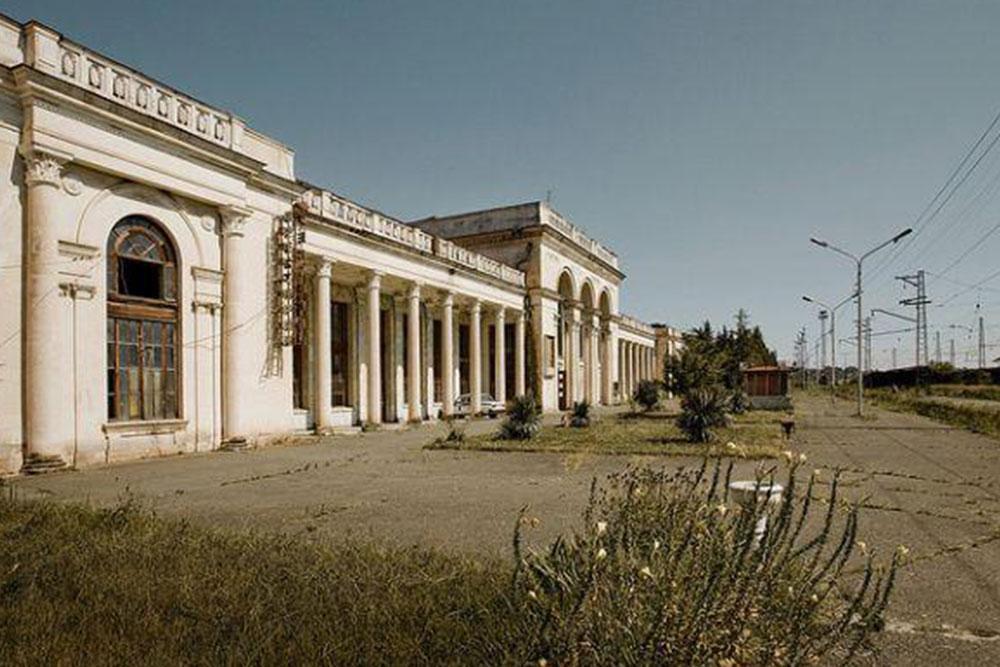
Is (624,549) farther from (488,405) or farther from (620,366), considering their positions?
(620,366)

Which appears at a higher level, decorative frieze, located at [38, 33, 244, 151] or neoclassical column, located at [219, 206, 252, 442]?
decorative frieze, located at [38, 33, 244, 151]

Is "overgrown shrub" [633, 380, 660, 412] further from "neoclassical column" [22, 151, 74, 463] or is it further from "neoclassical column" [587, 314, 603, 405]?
"neoclassical column" [22, 151, 74, 463]

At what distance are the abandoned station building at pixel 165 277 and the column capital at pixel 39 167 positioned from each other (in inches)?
1.1

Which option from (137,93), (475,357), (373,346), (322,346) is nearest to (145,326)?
(137,93)

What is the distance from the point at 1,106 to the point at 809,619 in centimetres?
1539

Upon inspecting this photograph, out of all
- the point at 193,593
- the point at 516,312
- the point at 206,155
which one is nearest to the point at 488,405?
the point at 516,312

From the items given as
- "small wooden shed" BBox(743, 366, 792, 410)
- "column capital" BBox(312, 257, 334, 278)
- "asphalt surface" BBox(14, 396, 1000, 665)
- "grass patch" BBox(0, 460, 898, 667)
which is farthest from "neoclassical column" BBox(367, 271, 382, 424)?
"small wooden shed" BBox(743, 366, 792, 410)

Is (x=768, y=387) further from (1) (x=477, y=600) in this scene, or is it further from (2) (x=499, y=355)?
(1) (x=477, y=600)

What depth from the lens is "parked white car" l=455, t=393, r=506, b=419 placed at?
105 ft

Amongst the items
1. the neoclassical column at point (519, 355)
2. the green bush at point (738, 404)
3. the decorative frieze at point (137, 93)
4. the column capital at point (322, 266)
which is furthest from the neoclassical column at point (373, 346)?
the green bush at point (738, 404)

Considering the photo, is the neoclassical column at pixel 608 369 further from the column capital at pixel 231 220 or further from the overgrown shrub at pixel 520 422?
the column capital at pixel 231 220

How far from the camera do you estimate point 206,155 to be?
634 inches

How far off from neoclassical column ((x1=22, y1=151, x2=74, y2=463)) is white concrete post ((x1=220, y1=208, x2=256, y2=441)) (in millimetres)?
4426

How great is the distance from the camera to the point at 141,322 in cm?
1482
